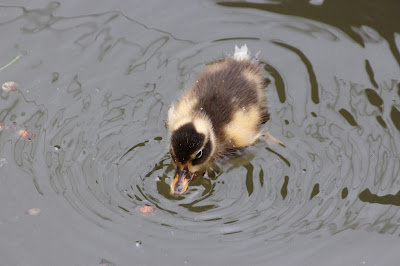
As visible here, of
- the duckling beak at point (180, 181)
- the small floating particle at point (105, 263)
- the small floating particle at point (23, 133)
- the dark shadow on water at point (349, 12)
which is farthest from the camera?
the dark shadow on water at point (349, 12)

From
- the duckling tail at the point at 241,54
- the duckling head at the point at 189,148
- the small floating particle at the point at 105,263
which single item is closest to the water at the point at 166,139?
the small floating particle at the point at 105,263

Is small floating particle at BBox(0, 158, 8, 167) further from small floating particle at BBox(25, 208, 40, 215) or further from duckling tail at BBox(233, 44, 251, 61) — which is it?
duckling tail at BBox(233, 44, 251, 61)

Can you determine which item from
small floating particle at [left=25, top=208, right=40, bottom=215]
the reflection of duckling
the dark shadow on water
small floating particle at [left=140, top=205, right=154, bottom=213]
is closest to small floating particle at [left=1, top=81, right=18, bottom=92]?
small floating particle at [left=25, top=208, right=40, bottom=215]

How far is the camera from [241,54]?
553 cm

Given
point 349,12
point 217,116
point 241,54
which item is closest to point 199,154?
point 217,116

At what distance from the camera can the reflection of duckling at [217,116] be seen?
4.71 meters

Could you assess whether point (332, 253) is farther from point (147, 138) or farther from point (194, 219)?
point (147, 138)

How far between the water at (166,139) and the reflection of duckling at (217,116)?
0.16m

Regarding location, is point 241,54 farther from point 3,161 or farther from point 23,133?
point 3,161

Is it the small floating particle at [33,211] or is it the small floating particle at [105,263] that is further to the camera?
the small floating particle at [33,211]

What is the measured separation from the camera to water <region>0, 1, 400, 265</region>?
15.3ft

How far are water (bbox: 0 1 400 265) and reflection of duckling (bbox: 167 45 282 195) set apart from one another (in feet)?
0.51

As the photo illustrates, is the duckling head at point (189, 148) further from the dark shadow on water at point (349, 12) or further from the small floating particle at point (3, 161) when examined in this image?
the dark shadow on water at point (349, 12)

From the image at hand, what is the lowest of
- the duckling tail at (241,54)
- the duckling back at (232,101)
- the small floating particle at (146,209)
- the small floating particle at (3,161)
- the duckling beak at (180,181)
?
the small floating particle at (3,161)
